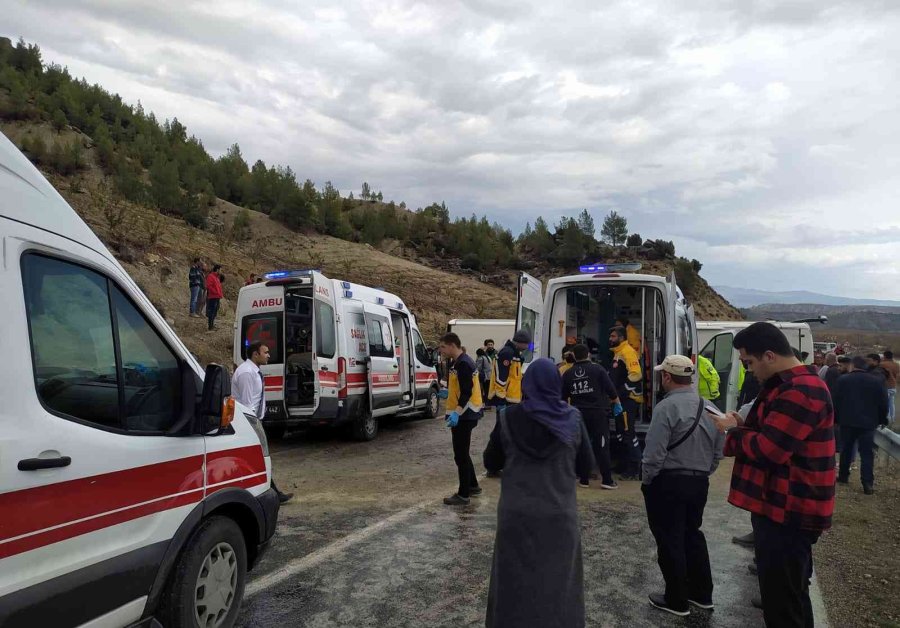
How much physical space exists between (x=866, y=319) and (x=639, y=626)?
13459 centimetres

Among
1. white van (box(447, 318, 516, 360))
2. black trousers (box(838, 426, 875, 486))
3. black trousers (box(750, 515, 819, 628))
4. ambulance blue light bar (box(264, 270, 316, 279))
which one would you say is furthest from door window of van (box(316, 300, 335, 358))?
white van (box(447, 318, 516, 360))

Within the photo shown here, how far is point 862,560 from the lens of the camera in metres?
5.16

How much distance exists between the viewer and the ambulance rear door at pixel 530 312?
8375 millimetres

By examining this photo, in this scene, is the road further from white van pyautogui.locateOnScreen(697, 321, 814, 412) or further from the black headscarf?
white van pyautogui.locateOnScreen(697, 321, 814, 412)

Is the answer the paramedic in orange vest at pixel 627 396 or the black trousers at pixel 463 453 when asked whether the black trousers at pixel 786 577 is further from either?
the paramedic in orange vest at pixel 627 396

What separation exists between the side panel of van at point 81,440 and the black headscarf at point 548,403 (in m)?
1.71

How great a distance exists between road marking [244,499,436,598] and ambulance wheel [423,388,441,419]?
7072 millimetres

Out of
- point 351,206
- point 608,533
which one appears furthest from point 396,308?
point 351,206

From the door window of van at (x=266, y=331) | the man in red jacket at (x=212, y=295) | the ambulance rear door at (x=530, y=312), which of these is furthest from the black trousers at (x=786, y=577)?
the man in red jacket at (x=212, y=295)

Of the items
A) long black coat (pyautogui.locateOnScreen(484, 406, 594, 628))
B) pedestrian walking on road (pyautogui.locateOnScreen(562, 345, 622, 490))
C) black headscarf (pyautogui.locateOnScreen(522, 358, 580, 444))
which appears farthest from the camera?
pedestrian walking on road (pyautogui.locateOnScreen(562, 345, 622, 490))

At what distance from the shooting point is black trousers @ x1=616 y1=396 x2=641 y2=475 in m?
7.67

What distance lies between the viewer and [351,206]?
5184 cm

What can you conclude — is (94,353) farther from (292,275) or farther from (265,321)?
(265,321)

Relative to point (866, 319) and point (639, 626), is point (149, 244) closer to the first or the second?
point (639, 626)
